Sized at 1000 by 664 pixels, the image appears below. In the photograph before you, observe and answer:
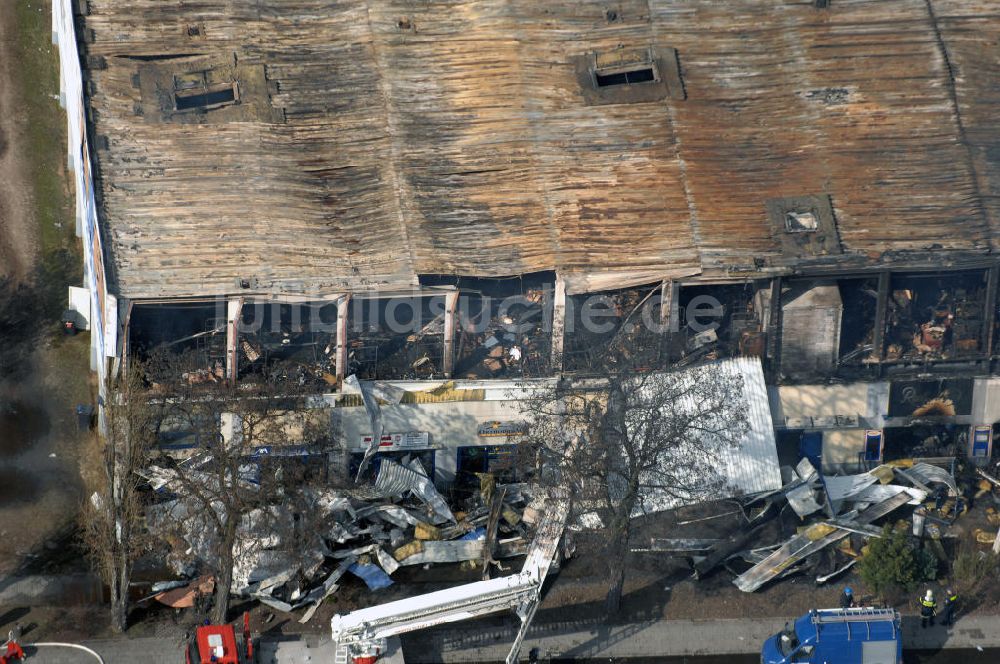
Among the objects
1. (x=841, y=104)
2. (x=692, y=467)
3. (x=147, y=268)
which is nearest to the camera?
(x=692, y=467)

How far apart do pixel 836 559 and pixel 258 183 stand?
18.7 m

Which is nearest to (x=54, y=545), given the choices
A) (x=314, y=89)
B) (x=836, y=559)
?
(x=314, y=89)

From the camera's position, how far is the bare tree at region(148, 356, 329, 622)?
3111 centimetres

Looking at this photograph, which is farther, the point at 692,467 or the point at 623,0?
the point at 623,0

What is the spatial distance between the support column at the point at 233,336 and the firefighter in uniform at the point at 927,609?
18271 mm

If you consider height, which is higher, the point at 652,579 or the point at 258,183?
the point at 258,183

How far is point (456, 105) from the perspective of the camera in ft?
127

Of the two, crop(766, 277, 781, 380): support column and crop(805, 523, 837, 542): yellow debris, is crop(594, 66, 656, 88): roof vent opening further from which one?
crop(805, 523, 837, 542): yellow debris

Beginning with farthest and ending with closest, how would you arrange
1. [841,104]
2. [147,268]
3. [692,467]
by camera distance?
[841,104] < [147,268] < [692,467]

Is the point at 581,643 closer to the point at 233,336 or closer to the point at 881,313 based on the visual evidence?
the point at 233,336

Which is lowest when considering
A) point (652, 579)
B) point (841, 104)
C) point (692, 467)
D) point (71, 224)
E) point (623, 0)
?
point (652, 579)

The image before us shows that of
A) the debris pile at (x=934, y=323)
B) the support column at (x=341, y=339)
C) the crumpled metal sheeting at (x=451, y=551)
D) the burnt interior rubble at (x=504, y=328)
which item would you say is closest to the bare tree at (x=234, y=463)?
the support column at (x=341, y=339)

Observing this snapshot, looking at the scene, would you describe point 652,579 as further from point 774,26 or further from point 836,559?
point 774,26

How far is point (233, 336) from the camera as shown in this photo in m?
35.5
